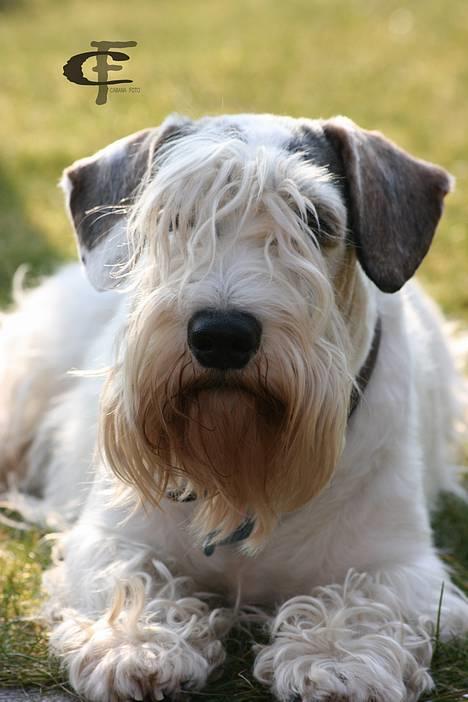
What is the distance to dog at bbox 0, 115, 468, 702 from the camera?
3.04m

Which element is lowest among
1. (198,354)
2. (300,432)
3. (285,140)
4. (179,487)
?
(179,487)

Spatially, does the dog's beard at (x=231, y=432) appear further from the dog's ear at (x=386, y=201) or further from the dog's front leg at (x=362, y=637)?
the dog's ear at (x=386, y=201)

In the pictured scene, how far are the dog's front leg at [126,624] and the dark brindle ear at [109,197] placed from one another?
870 mm

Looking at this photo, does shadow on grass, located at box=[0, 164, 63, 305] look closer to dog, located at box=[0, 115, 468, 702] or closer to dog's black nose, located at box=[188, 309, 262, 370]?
dog, located at box=[0, 115, 468, 702]

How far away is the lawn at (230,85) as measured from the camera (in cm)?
793

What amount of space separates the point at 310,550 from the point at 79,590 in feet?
2.39

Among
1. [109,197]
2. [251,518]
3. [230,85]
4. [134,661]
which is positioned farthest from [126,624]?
[230,85]

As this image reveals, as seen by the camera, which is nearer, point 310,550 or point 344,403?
point 344,403

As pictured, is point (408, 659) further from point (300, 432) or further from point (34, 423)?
point (34, 423)

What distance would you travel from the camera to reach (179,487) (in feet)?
11.2

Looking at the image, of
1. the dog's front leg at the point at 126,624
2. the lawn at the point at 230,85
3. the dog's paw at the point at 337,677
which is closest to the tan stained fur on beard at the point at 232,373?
the dog's front leg at the point at 126,624

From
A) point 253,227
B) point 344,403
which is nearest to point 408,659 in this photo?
point 344,403

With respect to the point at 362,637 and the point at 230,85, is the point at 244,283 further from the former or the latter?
the point at 230,85

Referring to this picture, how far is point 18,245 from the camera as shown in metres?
7.93
